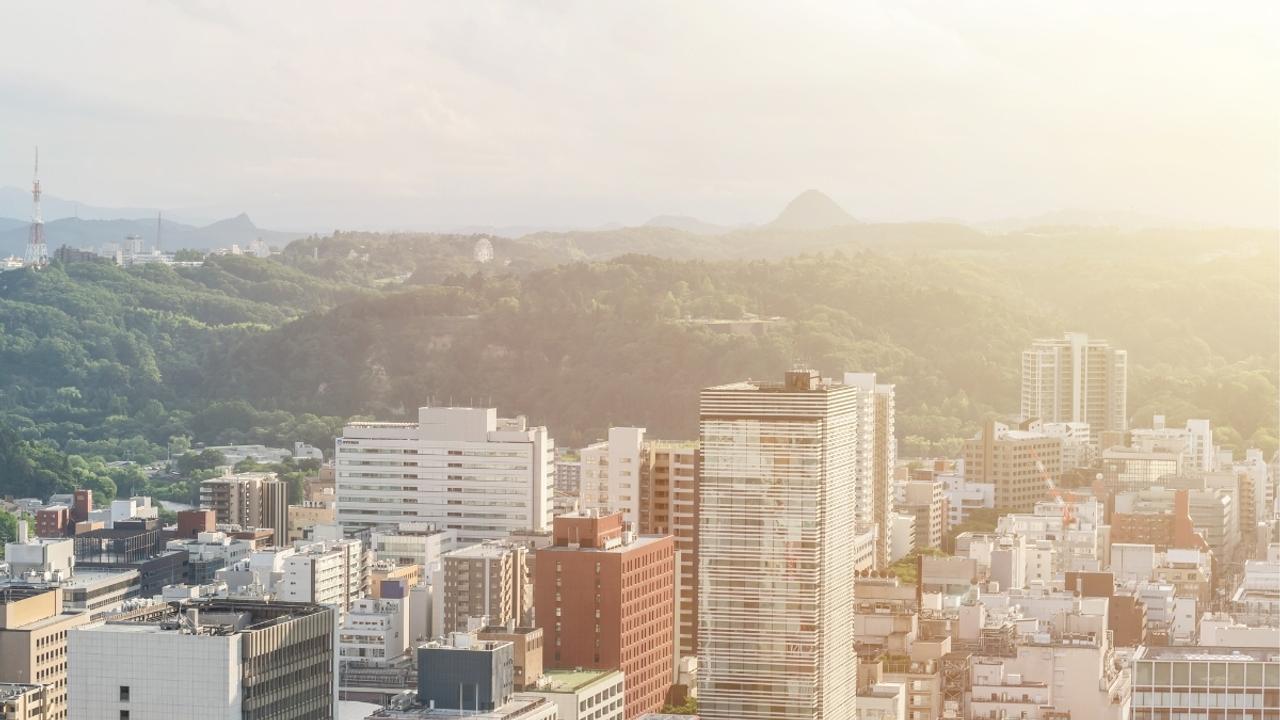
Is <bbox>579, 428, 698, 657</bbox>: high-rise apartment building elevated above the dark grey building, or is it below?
above

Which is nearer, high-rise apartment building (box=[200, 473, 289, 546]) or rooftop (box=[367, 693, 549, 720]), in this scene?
rooftop (box=[367, 693, 549, 720])

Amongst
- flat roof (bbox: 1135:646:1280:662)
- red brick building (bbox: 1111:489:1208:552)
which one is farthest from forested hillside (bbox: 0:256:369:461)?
flat roof (bbox: 1135:646:1280:662)

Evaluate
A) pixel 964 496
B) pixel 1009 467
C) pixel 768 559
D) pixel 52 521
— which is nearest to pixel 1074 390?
pixel 1009 467

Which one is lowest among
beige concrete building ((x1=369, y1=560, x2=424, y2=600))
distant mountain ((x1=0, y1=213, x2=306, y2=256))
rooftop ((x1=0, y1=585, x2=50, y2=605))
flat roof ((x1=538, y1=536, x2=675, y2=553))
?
beige concrete building ((x1=369, y1=560, x2=424, y2=600))

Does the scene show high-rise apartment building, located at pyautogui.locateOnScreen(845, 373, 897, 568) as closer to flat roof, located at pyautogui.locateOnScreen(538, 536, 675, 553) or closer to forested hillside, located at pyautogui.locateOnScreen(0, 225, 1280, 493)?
flat roof, located at pyautogui.locateOnScreen(538, 536, 675, 553)

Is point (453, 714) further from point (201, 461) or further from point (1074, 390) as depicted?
point (1074, 390)

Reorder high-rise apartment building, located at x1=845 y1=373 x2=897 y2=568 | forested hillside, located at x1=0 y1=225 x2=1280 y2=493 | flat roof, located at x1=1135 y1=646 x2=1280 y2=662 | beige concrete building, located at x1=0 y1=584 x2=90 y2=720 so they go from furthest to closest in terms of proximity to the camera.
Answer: forested hillside, located at x1=0 y1=225 x2=1280 y2=493 < high-rise apartment building, located at x1=845 y1=373 x2=897 y2=568 < beige concrete building, located at x1=0 y1=584 x2=90 y2=720 < flat roof, located at x1=1135 y1=646 x2=1280 y2=662

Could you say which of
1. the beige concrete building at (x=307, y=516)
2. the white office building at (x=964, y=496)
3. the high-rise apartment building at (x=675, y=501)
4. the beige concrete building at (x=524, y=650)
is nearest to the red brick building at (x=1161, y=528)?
the white office building at (x=964, y=496)
